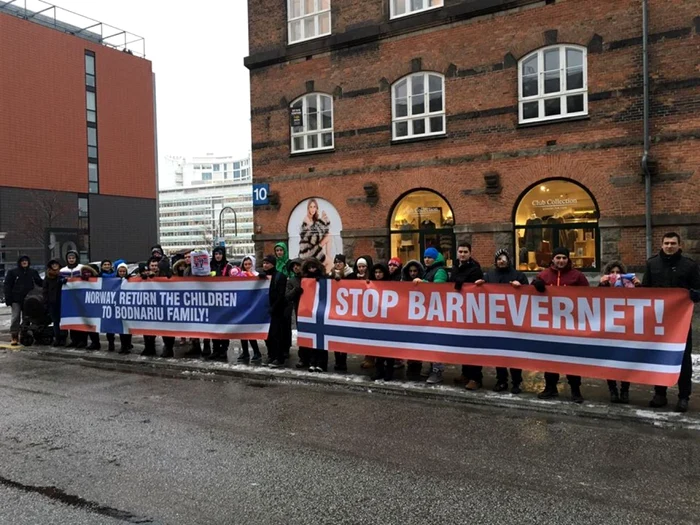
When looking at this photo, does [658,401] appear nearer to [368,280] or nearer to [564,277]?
[564,277]

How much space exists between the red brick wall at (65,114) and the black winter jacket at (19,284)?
117 ft

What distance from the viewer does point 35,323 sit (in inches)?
483

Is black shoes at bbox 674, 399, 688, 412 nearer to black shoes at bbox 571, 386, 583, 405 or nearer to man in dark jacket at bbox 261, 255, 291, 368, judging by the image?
black shoes at bbox 571, 386, 583, 405

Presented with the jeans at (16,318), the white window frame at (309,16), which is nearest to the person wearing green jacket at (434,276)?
the jeans at (16,318)

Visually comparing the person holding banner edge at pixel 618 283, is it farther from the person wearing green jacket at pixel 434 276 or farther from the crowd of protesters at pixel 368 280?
the person wearing green jacket at pixel 434 276

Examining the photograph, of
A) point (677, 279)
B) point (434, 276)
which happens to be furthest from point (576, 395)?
point (434, 276)

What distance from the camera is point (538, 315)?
7207 mm

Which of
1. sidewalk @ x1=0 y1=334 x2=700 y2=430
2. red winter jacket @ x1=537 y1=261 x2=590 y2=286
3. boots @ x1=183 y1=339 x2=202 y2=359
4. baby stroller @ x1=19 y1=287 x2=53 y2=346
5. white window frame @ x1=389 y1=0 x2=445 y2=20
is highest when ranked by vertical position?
white window frame @ x1=389 y1=0 x2=445 y2=20

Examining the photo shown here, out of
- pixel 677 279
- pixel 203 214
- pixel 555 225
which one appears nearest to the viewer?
pixel 677 279

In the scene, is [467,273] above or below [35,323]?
above

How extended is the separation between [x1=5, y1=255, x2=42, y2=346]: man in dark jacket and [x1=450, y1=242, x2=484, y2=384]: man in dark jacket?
927 cm

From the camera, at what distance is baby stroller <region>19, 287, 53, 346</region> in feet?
40.2

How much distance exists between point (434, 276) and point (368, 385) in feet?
5.92

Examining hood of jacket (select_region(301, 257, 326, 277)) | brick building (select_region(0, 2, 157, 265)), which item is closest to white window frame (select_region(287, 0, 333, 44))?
hood of jacket (select_region(301, 257, 326, 277))
